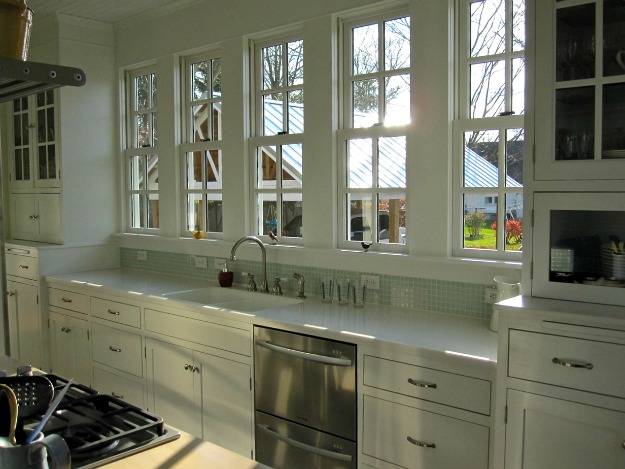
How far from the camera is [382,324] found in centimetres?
287

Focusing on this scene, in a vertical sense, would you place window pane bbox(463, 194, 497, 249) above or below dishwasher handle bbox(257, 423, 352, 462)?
above

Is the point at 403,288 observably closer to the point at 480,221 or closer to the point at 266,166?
the point at 480,221

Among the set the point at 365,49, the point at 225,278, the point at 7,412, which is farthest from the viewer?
the point at 225,278

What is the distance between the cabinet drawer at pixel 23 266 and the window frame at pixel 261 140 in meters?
1.90

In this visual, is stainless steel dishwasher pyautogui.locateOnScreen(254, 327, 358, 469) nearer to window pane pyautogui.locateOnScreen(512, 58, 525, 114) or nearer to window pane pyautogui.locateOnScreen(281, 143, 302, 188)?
window pane pyautogui.locateOnScreen(281, 143, 302, 188)

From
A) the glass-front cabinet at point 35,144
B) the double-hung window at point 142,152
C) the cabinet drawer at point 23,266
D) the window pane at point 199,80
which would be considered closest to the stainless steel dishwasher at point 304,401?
the window pane at point 199,80

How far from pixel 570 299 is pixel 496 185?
91 cm

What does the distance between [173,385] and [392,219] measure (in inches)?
64.1

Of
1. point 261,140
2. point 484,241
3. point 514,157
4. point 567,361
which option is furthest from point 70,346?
point 567,361

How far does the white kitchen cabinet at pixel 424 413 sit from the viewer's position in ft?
7.56

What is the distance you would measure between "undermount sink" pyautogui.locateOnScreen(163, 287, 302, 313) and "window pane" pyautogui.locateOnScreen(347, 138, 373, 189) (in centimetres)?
79

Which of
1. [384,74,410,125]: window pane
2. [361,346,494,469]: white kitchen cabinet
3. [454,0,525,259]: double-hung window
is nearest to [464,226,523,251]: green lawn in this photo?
[454,0,525,259]: double-hung window

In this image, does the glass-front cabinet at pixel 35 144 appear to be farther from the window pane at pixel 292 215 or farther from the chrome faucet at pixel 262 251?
the window pane at pixel 292 215

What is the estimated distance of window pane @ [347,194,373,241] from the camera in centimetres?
355
